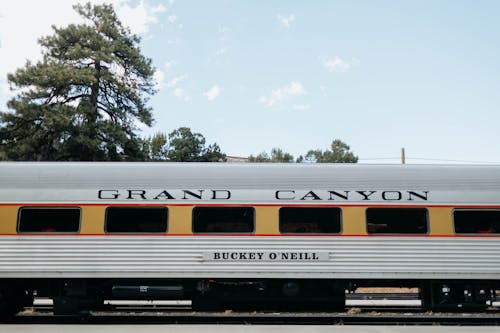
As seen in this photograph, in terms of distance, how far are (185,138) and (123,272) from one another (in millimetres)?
49773

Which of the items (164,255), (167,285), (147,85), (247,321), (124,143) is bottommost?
(247,321)

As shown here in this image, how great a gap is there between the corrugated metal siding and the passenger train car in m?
0.02

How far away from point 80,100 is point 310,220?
1995 cm

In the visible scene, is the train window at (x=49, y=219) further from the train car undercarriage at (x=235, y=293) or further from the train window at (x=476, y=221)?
the train window at (x=476, y=221)

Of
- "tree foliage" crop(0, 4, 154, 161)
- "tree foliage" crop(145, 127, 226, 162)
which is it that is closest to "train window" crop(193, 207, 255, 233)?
"tree foliage" crop(0, 4, 154, 161)

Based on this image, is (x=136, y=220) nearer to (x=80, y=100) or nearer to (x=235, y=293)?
(x=235, y=293)

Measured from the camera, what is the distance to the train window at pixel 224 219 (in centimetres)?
929

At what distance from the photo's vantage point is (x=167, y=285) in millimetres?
9492

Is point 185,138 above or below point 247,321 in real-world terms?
above

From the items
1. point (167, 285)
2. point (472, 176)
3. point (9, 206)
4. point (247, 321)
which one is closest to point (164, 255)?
point (167, 285)

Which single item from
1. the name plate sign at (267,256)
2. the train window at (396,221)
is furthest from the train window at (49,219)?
the train window at (396,221)

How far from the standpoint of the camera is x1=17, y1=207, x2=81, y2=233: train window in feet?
30.6

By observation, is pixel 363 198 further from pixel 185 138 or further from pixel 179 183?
pixel 185 138

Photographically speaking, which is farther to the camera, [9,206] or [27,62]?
[27,62]
